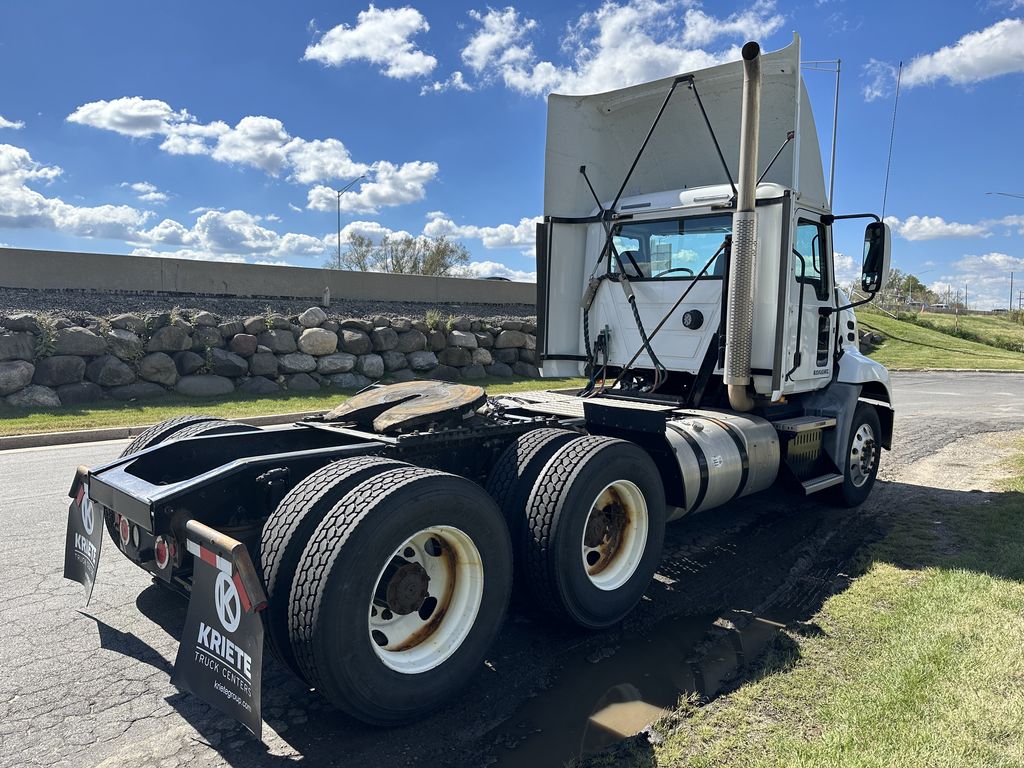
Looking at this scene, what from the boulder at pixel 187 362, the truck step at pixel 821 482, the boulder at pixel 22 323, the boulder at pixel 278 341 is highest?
the boulder at pixel 22 323

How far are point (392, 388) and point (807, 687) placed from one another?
302 cm

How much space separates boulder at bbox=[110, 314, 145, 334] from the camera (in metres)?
13.1

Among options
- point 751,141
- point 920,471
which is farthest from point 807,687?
point 920,471

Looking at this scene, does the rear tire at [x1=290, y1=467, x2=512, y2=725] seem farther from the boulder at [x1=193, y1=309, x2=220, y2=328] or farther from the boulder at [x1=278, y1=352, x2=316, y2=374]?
the boulder at [x1=278, y1=352, x2=316, y2=374]

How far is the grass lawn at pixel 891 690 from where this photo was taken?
2854 millimetres

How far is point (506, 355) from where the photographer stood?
60.7ft

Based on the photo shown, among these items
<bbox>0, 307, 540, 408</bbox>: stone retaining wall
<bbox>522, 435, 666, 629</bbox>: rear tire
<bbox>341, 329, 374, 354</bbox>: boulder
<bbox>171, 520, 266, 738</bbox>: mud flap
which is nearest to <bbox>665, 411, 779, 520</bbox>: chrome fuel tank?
<bbox>522, 435, 666, 629</bbox>: rear tire

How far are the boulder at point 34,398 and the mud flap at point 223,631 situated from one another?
1081 cm

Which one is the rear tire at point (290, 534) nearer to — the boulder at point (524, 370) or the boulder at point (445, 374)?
the boulder at point (445, 374)

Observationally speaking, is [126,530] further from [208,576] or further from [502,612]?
[502,612]

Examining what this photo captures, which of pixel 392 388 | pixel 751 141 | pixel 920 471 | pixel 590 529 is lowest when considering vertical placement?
pixel 920 471

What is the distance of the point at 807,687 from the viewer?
3.40 meters

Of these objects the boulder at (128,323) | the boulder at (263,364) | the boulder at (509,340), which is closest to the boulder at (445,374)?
the boulder at (509,340)

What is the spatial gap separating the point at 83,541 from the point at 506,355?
1492 centimetres
